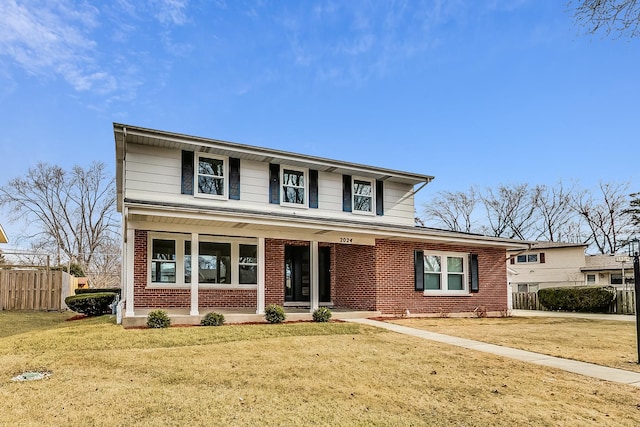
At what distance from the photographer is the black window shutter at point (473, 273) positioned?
17703 millimetres

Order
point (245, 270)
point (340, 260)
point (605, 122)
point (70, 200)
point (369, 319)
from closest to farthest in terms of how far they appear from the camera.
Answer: point (369, 319) < point (245, 270) < point (340, 260) < point (605, 122) < point (70, 200)

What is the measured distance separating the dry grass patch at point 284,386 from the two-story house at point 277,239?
388cm

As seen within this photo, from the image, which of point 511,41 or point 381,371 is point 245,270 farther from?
point 511,41

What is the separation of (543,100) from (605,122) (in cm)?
Answer: 385

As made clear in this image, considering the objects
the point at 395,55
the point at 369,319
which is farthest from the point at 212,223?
the point at 395,55

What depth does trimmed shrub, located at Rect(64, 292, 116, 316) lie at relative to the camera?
1452 cm

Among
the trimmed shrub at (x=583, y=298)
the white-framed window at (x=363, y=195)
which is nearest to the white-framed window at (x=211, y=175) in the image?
the white-framed window at (x=363, y=195)

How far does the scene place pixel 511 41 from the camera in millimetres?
15922

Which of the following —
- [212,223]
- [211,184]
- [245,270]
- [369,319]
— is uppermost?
[211,184]

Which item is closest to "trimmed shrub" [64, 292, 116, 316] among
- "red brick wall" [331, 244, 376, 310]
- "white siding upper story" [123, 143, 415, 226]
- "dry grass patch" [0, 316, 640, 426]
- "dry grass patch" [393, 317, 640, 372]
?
"white siding upper story" [123, 143, 415, 226]

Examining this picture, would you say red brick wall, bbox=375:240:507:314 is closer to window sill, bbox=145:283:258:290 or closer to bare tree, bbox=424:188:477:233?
window sill, bbox=145:283:258:290

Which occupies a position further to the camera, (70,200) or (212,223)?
(70,200)

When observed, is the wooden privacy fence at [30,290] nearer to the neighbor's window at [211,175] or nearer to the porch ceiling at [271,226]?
the neighbor's window at [211,175]

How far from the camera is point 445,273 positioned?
17.3 meters
